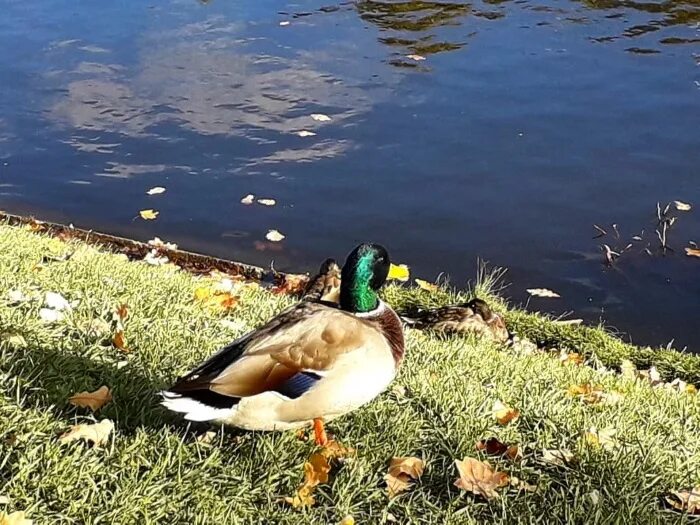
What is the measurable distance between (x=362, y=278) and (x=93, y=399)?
1031 millimetres

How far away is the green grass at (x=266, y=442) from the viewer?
286 centimetres

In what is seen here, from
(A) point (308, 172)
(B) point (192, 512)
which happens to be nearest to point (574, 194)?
(A) point (308, 172)

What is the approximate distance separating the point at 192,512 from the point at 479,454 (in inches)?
40.8

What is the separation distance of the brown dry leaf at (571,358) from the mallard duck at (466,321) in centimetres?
38

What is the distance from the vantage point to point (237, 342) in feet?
10.3

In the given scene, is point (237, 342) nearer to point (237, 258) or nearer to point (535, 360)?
point (535, 360)

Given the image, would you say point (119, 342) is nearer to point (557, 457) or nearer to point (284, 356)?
point (284, 356)

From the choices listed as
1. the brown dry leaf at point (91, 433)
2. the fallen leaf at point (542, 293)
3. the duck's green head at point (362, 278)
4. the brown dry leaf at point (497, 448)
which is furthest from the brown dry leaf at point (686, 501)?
the fallen leaf at point (542, 293)

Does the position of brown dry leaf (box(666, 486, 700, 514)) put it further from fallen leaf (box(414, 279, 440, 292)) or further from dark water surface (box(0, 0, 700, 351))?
fallen leaf (box(414, 279, 440, 292))

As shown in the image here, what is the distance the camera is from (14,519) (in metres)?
2.57

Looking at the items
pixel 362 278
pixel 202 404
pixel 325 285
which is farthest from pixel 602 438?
pixel 325 285

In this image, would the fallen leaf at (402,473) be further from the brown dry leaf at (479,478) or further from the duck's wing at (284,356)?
the duck's wing at (284,356)

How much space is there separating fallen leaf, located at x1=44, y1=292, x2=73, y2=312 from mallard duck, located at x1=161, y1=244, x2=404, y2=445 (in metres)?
1.31

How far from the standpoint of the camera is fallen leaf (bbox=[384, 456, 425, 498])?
308 centimetres
